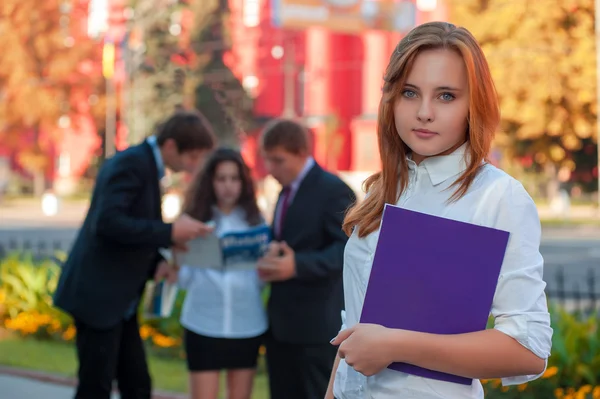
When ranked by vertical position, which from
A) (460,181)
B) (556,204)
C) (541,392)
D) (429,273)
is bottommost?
(556,204)

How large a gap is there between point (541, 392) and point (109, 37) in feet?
122

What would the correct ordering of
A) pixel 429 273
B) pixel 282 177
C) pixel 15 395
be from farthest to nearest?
pixel 15 395 < pixel 282 177 < pixel 429 273

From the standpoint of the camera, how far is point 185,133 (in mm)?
4707

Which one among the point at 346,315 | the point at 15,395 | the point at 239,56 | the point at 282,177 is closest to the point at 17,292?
the point at 15,395

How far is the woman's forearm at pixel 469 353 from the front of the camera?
170 centimetres

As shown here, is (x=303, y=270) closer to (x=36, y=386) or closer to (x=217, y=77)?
(x=36, y=386)

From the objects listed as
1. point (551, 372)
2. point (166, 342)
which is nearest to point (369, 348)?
point (551, 372)

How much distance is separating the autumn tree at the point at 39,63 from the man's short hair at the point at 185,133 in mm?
38903

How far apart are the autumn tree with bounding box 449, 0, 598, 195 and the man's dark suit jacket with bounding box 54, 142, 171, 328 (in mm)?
25705

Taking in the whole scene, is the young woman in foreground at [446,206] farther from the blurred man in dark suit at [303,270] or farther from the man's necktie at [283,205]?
the man's necktie at [283,205]

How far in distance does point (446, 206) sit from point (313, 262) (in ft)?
8.28

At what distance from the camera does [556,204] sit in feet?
101

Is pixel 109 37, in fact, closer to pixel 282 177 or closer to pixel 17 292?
pixel 17 292

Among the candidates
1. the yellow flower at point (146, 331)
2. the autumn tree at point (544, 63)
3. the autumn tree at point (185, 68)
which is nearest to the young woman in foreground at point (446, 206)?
the yellow flower at point (146, 331)
